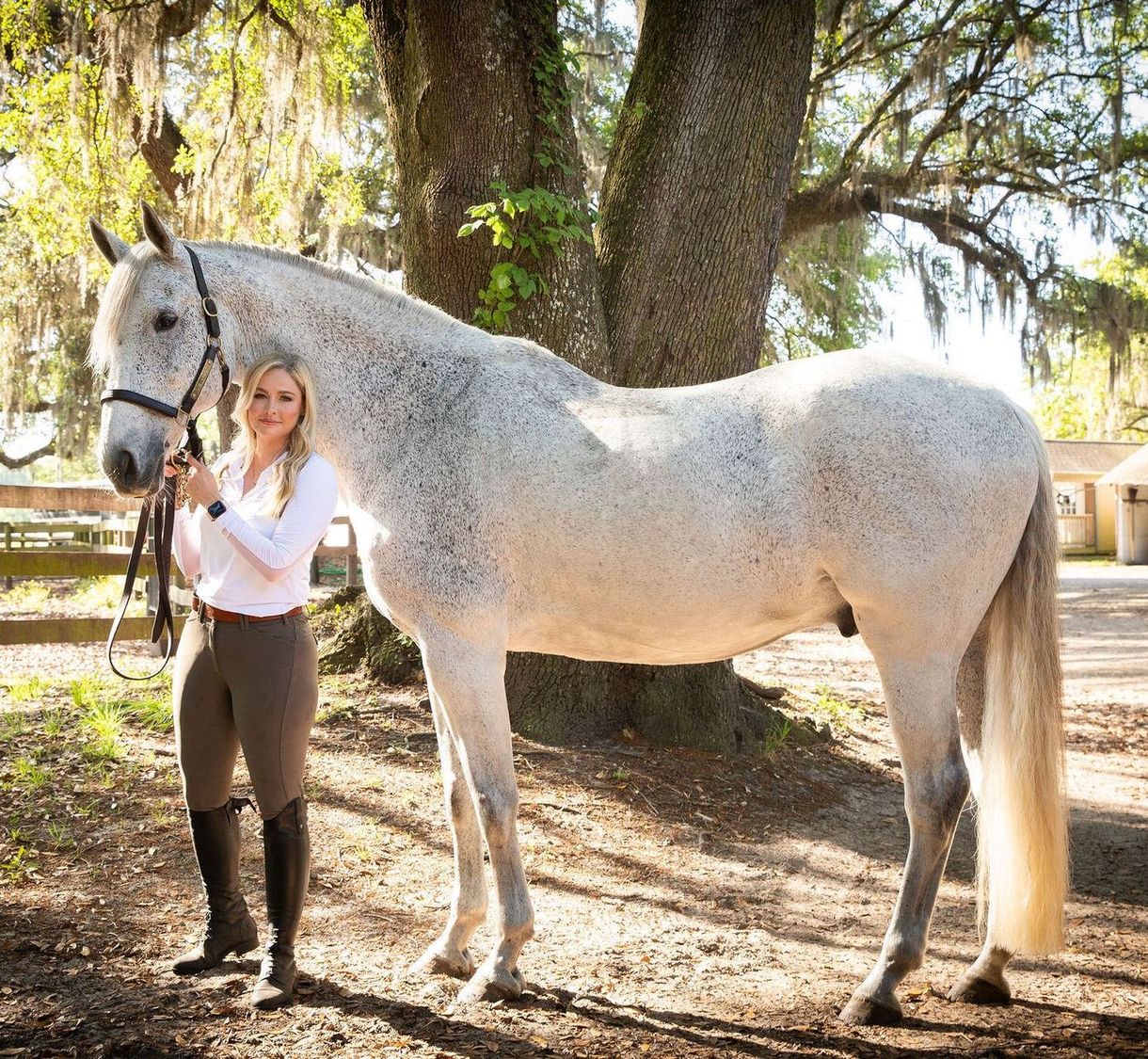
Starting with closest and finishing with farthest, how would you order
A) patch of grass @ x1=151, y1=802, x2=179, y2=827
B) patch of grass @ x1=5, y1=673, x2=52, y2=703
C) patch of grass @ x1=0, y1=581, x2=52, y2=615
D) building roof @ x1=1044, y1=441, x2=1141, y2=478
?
1. patch of grass @ x1=151, y1=802, x2=179, y2=827
2. patch of grass @ x1=5, y1=673, x2=52, y2=703
3. patch of grass @ x1=0, y1=581, x2=52, y2=615
4. building roof @ x1=1044, y1=441, x2=1141, y2=478

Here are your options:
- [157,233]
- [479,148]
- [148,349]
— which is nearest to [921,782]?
[148,349]

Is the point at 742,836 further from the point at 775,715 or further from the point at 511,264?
the point at 511,264

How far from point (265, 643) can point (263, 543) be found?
32cm

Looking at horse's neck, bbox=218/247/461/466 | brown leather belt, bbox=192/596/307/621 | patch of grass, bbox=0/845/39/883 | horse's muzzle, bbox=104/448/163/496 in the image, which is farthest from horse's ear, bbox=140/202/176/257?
patch of grass, bbox=0/845/39/883

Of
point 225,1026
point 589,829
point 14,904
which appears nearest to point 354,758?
point 589,829

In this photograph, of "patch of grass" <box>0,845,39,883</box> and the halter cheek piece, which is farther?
"patch of grass" <box>0,845,39,883</box>

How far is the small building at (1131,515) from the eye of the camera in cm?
2364

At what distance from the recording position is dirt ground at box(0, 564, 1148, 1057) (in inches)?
105

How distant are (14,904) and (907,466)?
3388 mm

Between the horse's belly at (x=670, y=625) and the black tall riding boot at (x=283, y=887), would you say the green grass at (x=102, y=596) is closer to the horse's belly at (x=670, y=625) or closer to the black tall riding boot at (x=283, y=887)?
the black tall riding boot at (x=283, y=887)

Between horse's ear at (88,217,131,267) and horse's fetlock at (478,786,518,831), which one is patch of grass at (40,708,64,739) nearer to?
horse's ear at (88,217,131,267)

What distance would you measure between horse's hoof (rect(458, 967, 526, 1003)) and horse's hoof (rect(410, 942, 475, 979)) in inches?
7.6

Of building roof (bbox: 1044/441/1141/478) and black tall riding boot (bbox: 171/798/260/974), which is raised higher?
building roof (bbox: 1044/441/1141/478)

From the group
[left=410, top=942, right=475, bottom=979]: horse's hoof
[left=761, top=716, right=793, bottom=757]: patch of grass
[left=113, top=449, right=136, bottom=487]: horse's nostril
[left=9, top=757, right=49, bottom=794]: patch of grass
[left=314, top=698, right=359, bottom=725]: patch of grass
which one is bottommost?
[left=410, top=942, right=475, bottom=979]: horse's hoof
